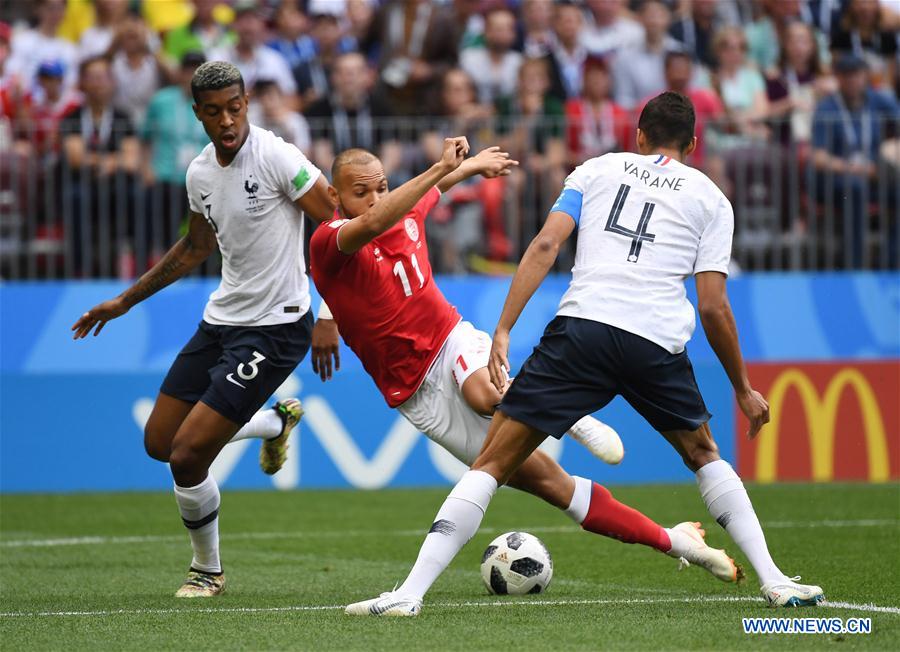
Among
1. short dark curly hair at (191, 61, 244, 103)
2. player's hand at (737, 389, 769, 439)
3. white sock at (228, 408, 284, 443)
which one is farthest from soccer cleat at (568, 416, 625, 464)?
short dark curly hair at (191, 61, 244, 103)

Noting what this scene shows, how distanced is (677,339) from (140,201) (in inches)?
346

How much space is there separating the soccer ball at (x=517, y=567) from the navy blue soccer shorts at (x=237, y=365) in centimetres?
144

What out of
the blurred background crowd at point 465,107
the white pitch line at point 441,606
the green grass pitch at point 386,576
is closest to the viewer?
the green grass pitch at point 386,576

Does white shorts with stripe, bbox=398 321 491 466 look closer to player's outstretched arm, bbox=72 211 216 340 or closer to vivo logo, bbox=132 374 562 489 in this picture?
player's outstretched arm, bbox=72 211 216 340

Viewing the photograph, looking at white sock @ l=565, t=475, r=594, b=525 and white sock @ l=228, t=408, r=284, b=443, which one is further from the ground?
white sock @ l=565, t=475, r=594, b=525

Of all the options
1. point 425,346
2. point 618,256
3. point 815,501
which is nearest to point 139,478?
point 815,501

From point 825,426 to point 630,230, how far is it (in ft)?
26.7

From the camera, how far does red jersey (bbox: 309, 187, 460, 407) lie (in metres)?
7.45

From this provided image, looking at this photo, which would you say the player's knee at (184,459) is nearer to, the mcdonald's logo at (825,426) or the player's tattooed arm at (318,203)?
the player's tattooed arm at (318,203)

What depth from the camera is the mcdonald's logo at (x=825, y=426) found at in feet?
46.0

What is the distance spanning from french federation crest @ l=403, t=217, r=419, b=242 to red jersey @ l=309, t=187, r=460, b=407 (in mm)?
20

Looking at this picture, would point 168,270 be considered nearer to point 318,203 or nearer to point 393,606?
point 318,203

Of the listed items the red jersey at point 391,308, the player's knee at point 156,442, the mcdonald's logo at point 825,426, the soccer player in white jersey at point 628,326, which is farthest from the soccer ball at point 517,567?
the mcdonald's logo at point 825,426

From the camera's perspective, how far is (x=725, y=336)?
20.8 feet
